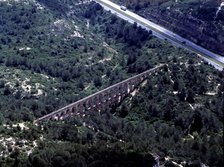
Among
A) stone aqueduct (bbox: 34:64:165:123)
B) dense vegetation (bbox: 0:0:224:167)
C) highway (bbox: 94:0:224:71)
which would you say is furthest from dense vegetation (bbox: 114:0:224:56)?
stone aqueduct (bbox: 34:64:165:123)

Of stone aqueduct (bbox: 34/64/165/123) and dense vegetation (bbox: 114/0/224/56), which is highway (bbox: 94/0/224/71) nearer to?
dense vegetation (bbox: 114/0/224/56)

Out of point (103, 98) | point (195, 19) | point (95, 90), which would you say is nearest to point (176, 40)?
point (195, 19)

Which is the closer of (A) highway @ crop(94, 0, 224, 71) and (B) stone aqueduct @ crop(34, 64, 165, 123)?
(B) stone aqueduct @ crop(34, 64, 165, 123)

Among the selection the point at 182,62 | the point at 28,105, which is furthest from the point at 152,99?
the point at 28,105

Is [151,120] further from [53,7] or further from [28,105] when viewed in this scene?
[53,7]

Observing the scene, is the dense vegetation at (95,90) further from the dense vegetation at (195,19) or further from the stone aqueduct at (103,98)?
the dense vegetation at (195,19)

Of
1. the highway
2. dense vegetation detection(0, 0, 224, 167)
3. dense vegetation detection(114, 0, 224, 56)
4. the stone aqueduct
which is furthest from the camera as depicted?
dense vegetation detection(114, 0, 224, 56)


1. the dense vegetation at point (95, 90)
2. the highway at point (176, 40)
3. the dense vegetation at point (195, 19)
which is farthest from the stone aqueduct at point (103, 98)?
the dense vegetation at point (195, 19)
